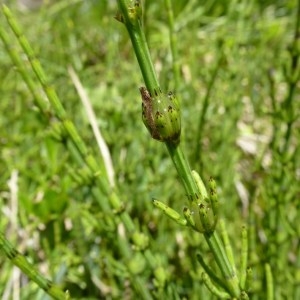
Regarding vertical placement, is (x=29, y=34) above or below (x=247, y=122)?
above

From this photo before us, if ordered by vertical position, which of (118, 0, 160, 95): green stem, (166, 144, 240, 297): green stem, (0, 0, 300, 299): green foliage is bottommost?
(0, 0, 300, 299): green foliage

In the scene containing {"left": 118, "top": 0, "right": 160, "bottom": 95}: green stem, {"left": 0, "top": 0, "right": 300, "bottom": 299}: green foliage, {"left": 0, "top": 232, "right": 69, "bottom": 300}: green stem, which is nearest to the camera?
{"left": 118, "top": 0, "right": 160, "bottom": 95}: green stem

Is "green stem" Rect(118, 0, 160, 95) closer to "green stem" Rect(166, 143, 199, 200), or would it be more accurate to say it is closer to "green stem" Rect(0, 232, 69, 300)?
"green stem" Rect(166, 143, 199, 200)

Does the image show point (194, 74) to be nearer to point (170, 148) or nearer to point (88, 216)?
point (88, 216)

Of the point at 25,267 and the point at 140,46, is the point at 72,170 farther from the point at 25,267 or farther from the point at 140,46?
the point at 140,46

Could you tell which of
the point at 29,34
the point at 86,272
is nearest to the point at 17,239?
the point at 86,272

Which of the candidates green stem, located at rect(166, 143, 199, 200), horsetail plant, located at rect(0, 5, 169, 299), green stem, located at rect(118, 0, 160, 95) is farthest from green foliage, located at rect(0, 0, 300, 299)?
green stem, located at rect(118, 0, 160, 95)
